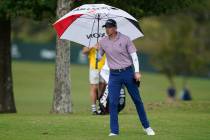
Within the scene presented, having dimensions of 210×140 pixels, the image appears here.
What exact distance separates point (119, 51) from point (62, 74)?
6.38m

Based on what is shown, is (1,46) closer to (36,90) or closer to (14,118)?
(14,118)

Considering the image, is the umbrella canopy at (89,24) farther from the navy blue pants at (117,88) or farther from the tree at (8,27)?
the tree at (8,27)

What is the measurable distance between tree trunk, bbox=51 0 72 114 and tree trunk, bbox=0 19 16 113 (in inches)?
206

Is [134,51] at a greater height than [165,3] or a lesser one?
lesser

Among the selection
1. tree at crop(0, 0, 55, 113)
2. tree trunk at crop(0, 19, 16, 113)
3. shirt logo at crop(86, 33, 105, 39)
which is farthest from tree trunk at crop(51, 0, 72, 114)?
tree trunk at crop(0, 19, 16, 113)

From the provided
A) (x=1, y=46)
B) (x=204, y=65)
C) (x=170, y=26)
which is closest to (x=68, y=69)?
(x=1, y=46)

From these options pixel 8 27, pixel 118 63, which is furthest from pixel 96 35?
pixel 8 27

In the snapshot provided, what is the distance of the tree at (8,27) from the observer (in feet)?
73.6

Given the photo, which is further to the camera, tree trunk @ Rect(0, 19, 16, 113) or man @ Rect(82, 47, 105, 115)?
tree trunk @ Rect(0, 19, 16, 113)

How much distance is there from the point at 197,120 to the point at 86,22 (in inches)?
134

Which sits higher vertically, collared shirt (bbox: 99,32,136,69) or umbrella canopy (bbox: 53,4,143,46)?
umbrella canopy (bbox: 53,4,143,46)

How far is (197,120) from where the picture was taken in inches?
694

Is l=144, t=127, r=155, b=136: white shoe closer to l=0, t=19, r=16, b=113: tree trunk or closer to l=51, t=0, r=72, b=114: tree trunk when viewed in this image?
l=51, t=0, r=72, b=114: tree trunk

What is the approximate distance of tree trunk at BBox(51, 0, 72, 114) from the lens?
66.6 ft
